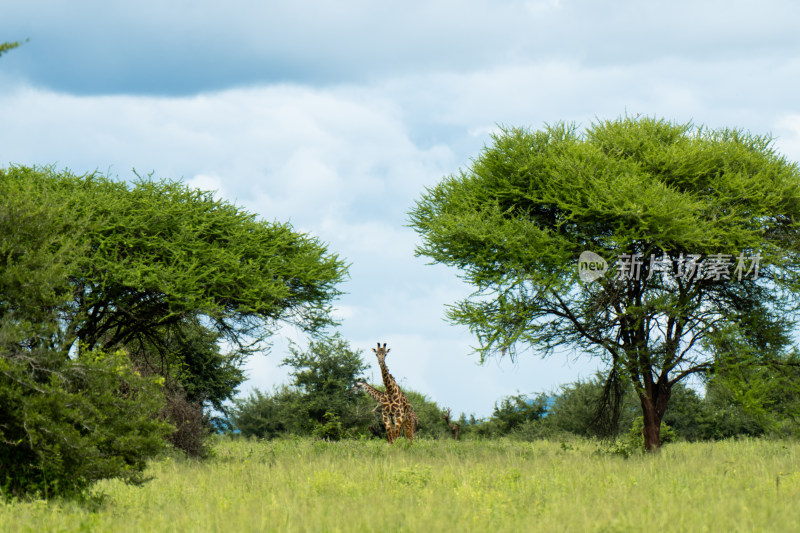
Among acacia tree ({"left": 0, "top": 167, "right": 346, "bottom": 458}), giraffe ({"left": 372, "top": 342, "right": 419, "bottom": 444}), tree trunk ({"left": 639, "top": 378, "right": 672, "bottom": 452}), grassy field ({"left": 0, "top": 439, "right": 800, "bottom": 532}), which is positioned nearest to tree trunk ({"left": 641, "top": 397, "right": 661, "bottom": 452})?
Result: tree trunk ({"left": 639, "top": 378, "right": 672, "bottom": 452})

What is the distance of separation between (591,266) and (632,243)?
5.29 ft

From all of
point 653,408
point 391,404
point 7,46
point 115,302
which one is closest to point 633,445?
point 653,408

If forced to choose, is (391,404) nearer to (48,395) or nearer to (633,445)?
(633,445)

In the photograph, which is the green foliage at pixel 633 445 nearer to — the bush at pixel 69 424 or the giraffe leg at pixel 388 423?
the giraffe leg at pixel 388 423

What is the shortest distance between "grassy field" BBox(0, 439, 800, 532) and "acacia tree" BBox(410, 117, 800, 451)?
21.7 feet

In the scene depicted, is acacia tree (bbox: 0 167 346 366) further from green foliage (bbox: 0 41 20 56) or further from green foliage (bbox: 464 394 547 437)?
green foliage (bbox: 464 394 547 437)

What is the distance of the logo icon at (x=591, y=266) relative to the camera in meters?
21.6

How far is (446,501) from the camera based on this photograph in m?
10.9

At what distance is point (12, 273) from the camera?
1177 centimetres

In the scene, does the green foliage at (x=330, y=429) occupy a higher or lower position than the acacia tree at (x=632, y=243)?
lower

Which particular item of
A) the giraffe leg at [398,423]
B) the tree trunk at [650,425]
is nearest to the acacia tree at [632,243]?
the tree trunk at [650,425]

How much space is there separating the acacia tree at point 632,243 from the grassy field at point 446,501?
21.7 ft

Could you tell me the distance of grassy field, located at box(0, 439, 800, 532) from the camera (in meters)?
9.25

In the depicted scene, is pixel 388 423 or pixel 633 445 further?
pixel 388 423
